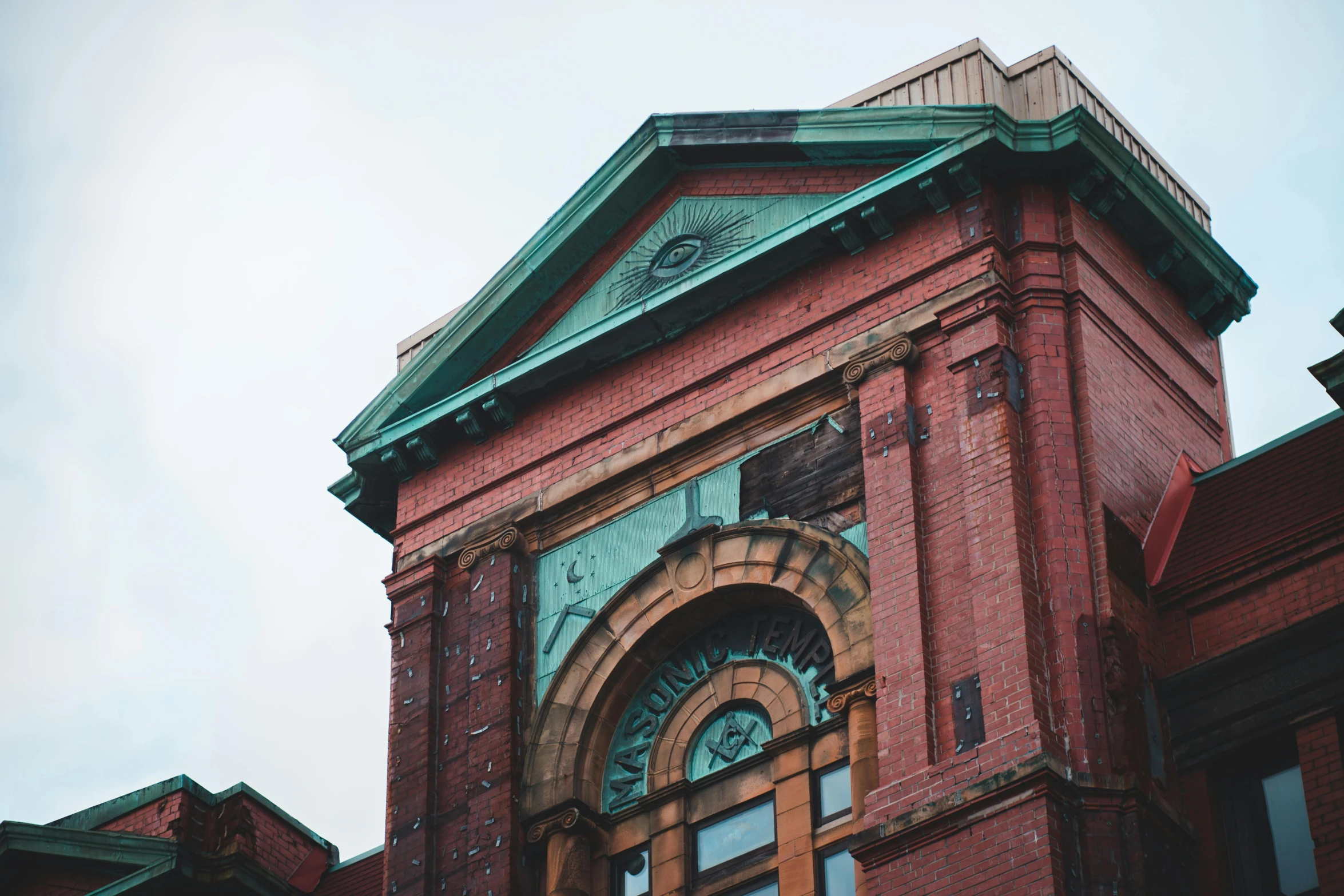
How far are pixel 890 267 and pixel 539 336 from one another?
4.82m

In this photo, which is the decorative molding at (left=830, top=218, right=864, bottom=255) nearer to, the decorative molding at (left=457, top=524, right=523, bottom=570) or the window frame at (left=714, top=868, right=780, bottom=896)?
the decorative molding at (left=457, top=524, right=523, bottom=570)

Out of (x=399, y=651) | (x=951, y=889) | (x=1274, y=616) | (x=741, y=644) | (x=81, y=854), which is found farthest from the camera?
(x=81, y=854)

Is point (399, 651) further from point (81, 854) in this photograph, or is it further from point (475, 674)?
A: point (81, 854)

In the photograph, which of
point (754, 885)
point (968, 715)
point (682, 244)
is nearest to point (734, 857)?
point (754, 885)

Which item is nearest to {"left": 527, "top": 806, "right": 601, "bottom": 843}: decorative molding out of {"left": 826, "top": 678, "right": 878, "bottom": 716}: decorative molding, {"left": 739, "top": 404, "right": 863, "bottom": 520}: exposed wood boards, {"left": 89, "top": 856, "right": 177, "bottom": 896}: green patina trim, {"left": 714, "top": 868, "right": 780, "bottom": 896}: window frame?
{"left": 714, "top": 868, "right": 780, "bottom": 896}: window frame

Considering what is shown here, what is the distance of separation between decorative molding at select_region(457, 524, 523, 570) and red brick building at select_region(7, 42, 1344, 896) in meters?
0.04

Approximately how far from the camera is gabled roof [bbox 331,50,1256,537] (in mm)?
21109

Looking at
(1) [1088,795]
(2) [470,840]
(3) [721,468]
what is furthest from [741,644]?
(1) [1088,795]

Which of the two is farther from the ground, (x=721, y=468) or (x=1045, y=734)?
(x=721, y=468)

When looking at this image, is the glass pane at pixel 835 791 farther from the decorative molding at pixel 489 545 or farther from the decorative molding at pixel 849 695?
the decorative molding at pixel 489 545

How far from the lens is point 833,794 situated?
19625mm

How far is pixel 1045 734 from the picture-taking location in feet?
58.0

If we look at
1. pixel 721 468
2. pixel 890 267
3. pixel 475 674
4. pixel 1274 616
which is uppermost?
pixel 890 267

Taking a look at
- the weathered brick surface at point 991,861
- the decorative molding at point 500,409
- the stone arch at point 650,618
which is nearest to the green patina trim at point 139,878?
the stone arch at point 650,618
